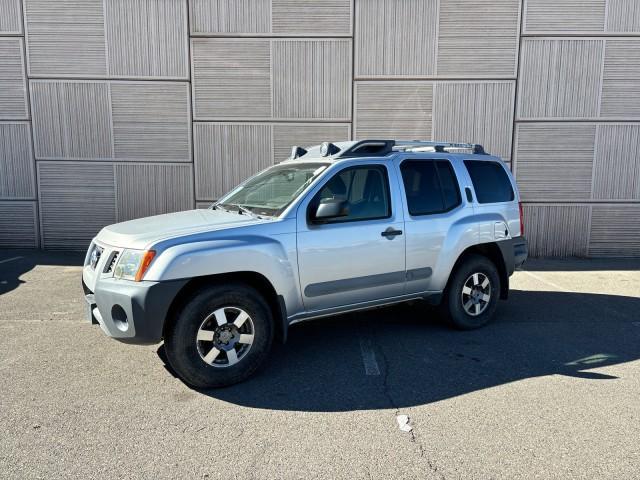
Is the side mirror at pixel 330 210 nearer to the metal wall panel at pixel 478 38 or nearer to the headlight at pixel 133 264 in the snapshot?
the headlight at pixel 133 264

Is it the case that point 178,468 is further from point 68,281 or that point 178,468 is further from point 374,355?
point 68,281

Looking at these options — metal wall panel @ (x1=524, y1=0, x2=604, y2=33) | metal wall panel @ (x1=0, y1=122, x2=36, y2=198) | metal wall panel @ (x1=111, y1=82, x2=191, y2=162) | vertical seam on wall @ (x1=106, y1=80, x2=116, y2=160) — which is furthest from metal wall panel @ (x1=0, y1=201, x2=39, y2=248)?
metal wall panel @ (x1=524, y1=0, x2=604, y2=33)

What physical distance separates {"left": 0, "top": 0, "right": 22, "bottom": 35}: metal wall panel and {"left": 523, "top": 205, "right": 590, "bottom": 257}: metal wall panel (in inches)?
443

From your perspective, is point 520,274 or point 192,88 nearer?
point 520,274

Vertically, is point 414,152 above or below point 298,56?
below

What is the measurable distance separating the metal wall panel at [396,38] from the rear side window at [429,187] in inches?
202

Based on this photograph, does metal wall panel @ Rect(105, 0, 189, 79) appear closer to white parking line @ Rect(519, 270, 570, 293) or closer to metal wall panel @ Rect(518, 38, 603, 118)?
metal wall panel @ Rect(518, 38, 603, 118)

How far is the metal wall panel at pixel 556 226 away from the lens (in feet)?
32.6

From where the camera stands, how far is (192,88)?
31.3ft

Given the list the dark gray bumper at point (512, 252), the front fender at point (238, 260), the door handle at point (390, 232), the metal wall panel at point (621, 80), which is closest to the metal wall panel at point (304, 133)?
the dark gray bumper at point (512, 252)

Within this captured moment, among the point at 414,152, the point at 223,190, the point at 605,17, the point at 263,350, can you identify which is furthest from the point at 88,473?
the point at 605,17

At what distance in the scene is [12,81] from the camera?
9.62m

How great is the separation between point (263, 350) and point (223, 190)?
640 centimetres

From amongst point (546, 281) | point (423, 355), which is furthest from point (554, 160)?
point (423, 355)
